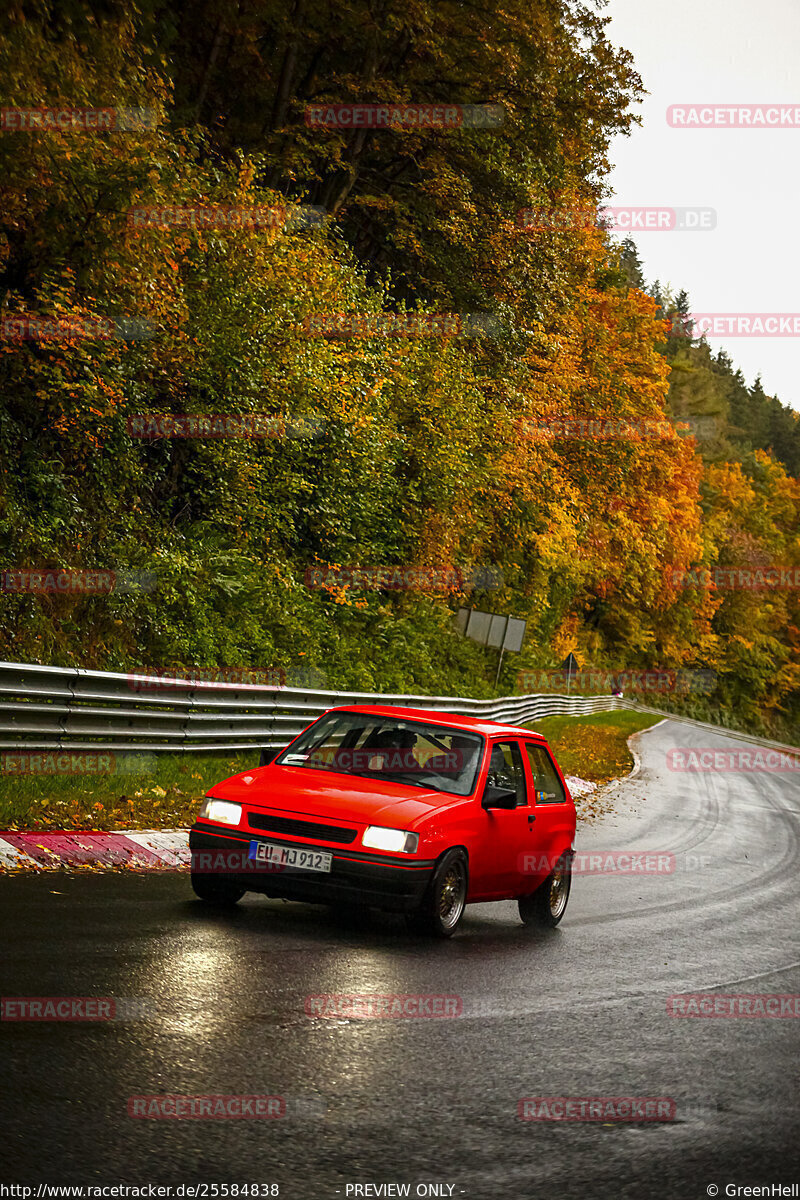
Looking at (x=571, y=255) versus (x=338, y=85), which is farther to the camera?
(x=571, y=255)

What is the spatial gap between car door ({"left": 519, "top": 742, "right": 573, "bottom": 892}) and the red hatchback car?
0.06ft

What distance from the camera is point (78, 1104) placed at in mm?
4445

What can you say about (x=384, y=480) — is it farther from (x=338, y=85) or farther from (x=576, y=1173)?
(x=576, y=1173)

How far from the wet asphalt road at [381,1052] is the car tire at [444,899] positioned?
0.17 metres

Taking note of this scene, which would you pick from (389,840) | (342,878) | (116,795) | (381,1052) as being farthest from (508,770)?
(381,1052)

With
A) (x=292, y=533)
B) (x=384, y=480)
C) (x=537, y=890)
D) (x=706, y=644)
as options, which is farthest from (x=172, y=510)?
(x=706, y=644)

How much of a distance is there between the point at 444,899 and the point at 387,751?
1.27m

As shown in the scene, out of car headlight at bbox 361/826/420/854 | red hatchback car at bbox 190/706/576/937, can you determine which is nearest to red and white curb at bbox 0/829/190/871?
red hatchback car at bbox 190/706/576/937

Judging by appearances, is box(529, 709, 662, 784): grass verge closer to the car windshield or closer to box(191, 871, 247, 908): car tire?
the car windshield

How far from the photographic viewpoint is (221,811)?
8.61 metres

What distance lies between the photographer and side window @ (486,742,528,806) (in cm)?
980

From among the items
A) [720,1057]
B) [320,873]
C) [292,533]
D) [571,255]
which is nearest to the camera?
[720,1057]

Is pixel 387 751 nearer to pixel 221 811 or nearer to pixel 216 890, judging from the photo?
pixel 221 811

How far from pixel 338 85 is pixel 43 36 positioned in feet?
44.1
